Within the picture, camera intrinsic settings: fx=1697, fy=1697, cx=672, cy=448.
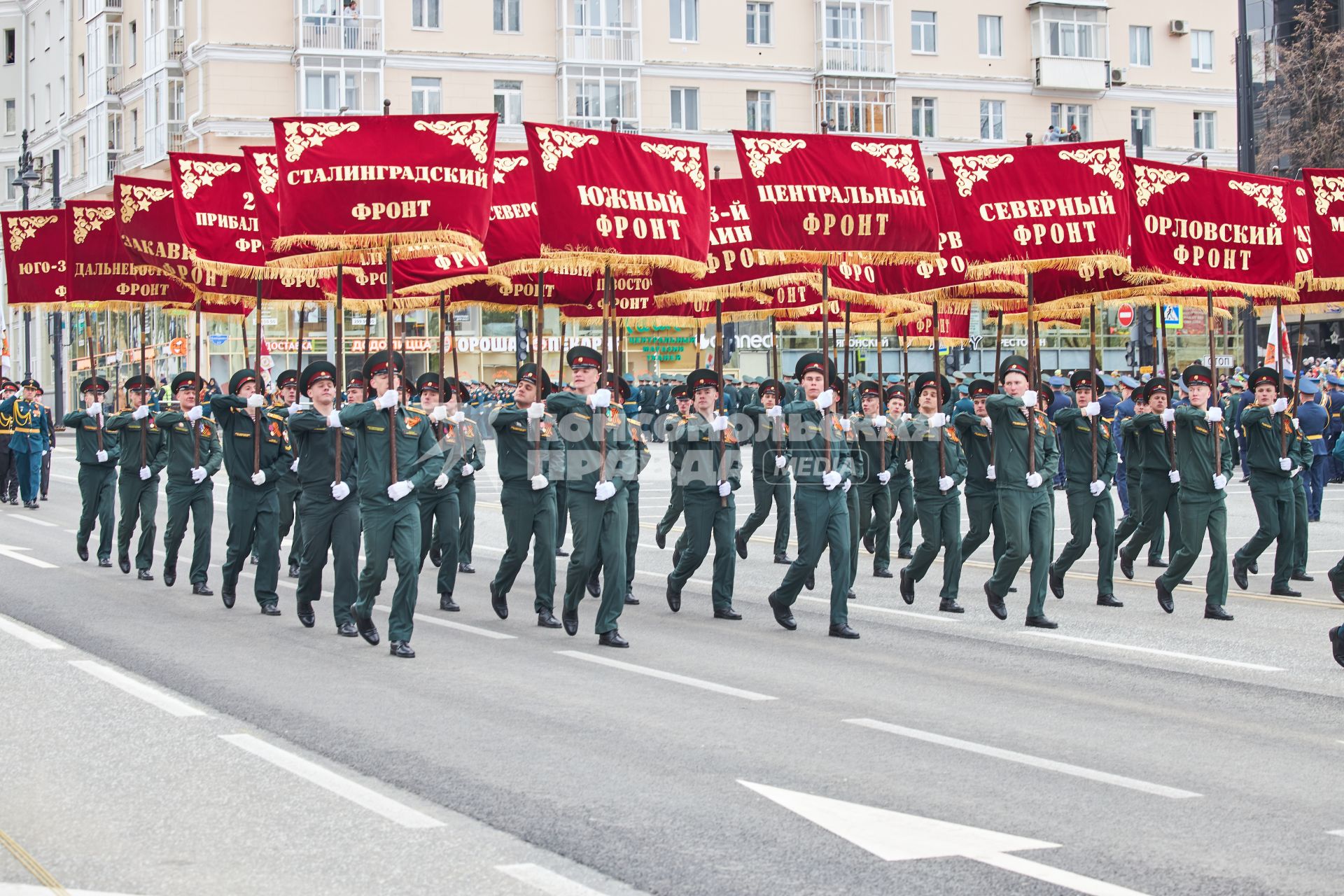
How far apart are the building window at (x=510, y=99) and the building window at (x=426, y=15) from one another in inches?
99.3

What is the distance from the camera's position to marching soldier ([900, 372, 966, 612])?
13.8 metres

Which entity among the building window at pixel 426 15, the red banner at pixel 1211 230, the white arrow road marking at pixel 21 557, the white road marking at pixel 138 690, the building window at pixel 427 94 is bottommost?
the white road marking at pixel 138 690

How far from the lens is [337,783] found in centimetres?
707

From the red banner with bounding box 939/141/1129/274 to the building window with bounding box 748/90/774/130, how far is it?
130 feet

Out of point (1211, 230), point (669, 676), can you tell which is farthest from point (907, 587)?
point (1211, 230)

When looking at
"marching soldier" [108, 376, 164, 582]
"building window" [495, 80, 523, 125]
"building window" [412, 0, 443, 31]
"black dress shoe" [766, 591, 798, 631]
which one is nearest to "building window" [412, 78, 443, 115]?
"building window" [412, 0, 443, 31]

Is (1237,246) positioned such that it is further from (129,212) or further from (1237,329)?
(1237,329)

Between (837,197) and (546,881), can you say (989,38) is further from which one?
(546,881)

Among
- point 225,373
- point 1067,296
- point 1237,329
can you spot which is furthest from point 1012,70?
point 1067,296

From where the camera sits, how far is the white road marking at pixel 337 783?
6488 millimetres

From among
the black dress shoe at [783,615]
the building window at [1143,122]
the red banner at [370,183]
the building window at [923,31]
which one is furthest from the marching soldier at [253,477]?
the building window at [1143,122]

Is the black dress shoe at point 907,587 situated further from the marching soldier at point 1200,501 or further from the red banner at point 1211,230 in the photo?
the red banner at point 1211,230

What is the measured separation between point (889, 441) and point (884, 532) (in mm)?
1022

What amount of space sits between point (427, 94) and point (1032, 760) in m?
45.7
